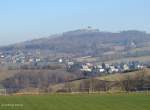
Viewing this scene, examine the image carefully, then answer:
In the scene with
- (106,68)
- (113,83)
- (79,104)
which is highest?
(106,68)

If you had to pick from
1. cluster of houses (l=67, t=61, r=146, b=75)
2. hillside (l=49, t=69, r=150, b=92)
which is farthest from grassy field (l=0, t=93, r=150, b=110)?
cluster of houses (l=67, t=61, r=146, b=75)

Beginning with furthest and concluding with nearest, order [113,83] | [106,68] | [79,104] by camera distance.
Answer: [106,68] < [113,83] < [79,104]

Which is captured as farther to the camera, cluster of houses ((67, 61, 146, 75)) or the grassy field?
cluster of houses ((67, 61, 146, 75))

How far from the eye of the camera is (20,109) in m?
40.5

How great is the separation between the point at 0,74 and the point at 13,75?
16.9 ft

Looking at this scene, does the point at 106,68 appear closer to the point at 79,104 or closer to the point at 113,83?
the point at 113,83

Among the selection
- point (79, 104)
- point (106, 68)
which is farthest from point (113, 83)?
point (106, 68)

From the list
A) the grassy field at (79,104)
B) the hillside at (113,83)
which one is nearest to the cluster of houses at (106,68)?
the hillside at (113,83)

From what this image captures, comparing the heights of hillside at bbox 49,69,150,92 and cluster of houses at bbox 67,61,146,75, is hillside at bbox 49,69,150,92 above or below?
below

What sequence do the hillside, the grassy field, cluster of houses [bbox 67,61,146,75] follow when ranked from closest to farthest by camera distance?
the grassy field → the hillside → cluster of houses [bbox 67,61,146,75]

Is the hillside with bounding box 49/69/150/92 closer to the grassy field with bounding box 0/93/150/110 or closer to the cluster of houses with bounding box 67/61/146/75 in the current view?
the grassy field with bounding box 0/93/150/110

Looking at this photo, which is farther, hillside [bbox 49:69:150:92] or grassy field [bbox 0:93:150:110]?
hillside [bbox 49:69:150:92]

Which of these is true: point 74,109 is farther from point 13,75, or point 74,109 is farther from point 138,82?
point 13,75

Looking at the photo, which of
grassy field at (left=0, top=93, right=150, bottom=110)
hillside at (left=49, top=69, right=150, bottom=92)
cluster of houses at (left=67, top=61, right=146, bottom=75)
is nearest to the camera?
grassy field at (left=0, top=93, right=150, bottom=110)
